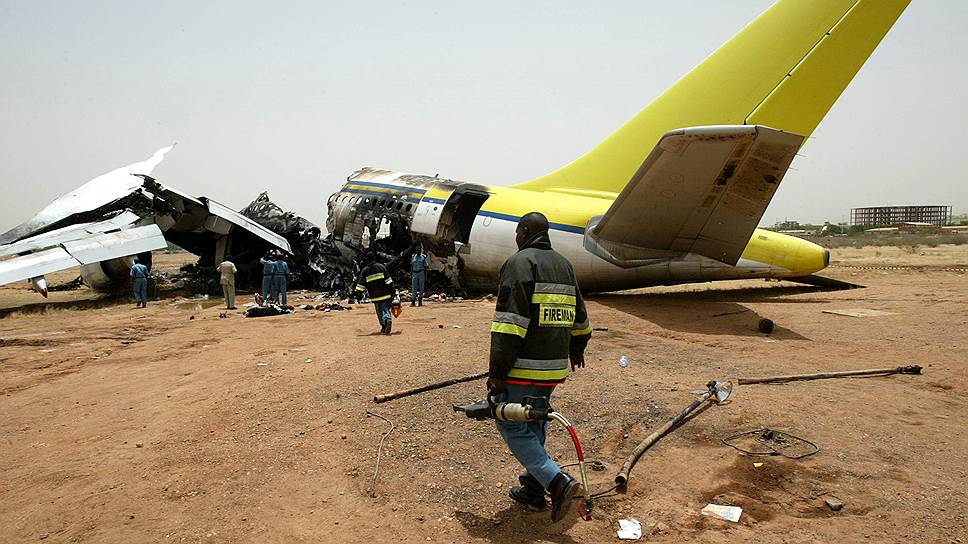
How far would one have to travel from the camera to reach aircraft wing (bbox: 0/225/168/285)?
1335cm

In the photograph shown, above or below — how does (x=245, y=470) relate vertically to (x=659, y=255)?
below

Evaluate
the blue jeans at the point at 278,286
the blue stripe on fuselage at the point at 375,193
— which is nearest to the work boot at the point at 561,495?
the blue jeans at the point at 278,286

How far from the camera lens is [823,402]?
5875mm

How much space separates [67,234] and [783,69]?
1809 centimetres

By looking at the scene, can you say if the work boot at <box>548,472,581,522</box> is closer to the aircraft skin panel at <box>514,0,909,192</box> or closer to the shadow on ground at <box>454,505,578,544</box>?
the shadow on ground at <box>454,505,578,544</box>

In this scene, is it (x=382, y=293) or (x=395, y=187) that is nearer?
(x=382, y=293)

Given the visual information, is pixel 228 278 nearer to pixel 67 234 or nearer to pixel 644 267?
pixel 67 234

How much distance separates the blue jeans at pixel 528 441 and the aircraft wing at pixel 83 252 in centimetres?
1380

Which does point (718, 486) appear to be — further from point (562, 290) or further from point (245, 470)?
point (245, 470)

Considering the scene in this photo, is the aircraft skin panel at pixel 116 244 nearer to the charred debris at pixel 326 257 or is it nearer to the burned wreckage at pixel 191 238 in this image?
the burned wreckage at pixel 191 238

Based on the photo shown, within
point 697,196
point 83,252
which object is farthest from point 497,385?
point 83,252

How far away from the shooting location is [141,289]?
16484 mm

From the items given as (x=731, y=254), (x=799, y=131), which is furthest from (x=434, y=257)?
(x=799, y=131)

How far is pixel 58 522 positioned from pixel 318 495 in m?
1.73
